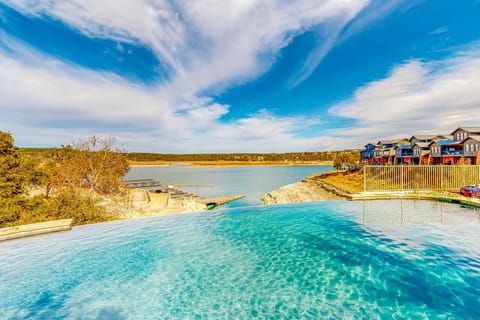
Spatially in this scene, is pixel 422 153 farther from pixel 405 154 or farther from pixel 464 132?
pixel 464 132

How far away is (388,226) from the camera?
35.1 feet

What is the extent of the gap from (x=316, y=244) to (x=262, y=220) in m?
4.39

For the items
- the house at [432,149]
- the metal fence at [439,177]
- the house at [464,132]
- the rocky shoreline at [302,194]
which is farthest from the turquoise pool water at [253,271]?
the house at [464,132]

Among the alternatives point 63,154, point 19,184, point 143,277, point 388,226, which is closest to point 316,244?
point 388,226

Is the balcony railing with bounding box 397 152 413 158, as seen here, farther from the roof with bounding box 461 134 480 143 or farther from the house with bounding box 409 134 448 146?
the roof with bounding box 461 134 480 143

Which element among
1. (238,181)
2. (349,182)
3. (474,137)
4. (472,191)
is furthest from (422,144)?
(238,181)

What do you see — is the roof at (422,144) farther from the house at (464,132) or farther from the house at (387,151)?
the house at (387,151)

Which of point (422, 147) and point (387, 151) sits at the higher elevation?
point (422, 147)

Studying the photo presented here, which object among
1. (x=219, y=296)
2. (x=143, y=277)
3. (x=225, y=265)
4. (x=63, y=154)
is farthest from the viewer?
(x=63, y=154)

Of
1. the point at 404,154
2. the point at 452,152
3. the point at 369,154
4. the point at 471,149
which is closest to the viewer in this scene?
the point at 471,149

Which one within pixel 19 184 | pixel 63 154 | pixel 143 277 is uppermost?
pixel 63 154

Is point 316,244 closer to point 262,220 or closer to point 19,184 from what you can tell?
point 262,220

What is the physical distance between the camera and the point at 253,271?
279 inches

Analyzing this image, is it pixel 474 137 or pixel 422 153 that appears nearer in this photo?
pixel 474 137
